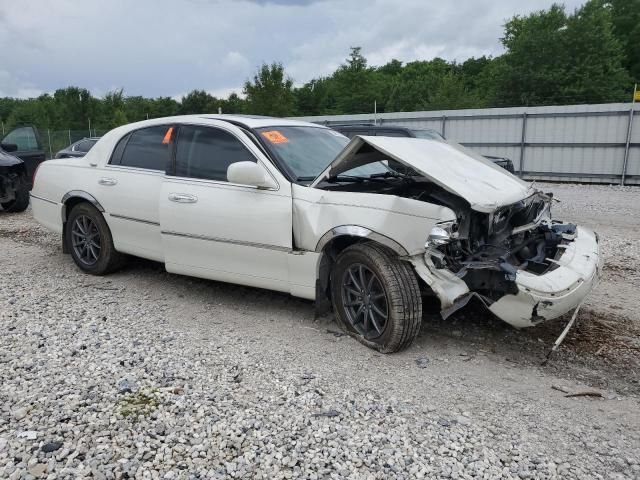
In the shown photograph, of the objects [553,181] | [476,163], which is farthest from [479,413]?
[553,181]

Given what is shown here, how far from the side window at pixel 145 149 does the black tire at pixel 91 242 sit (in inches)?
25.0

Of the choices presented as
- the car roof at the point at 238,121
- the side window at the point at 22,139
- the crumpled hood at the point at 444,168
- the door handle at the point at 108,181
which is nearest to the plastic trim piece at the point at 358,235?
the crumpled hood at the point at 444,168

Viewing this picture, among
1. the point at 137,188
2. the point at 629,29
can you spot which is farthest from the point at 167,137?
the point at 629,29

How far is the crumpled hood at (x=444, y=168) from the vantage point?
3.66 m

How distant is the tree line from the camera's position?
3421 centimetres

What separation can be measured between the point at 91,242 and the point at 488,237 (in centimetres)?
407

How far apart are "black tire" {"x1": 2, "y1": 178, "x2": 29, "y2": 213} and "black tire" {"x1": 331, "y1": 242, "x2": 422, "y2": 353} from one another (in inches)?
342

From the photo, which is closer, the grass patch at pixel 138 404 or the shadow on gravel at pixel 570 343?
the grass patch at pixel 138 404

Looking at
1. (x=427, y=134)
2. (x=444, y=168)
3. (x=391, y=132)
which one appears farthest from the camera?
(x=427, y=134)

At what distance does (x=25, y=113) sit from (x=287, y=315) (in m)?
47.7

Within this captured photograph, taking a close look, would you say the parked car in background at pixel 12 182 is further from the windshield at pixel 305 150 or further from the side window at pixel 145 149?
the windshield at pixel 305 150

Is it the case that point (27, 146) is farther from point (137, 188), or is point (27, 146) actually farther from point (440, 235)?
point (440, 235)

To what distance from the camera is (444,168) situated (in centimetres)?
394

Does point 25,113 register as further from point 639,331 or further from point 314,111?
point 639,331
